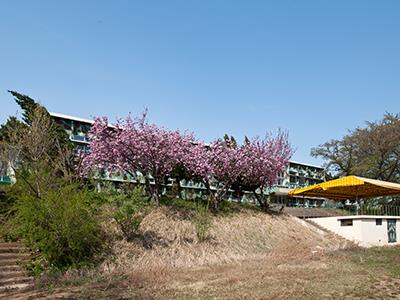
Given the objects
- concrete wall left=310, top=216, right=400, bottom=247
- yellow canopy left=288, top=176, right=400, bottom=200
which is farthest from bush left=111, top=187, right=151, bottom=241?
yellow canopy left=288, top=176, right=400, bottom=200

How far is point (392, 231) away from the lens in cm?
2153

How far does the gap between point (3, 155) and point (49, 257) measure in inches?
358

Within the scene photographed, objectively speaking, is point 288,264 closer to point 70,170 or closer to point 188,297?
point 188,297

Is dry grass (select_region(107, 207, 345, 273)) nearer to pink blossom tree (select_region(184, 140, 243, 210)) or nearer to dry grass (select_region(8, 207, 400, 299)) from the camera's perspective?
dry grass (select_region(8, 207, 400, 299))

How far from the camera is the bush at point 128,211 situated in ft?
39.2

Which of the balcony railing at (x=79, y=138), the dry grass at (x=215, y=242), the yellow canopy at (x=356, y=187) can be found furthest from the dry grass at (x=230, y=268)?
the balcony railing at (x=79, y=138)

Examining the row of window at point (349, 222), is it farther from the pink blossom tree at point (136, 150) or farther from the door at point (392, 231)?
the pink blossom tree at point (136, 150)

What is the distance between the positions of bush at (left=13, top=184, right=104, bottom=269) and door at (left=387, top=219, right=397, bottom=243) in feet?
55.1

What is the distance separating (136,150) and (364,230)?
1231 cm

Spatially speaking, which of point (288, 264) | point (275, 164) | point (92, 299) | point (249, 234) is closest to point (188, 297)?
point (92, 299)

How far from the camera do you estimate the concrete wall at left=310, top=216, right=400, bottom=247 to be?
19.7 metres

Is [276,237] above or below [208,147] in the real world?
below

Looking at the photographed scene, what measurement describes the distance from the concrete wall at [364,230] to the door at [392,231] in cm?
27

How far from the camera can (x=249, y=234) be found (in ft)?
53.0
